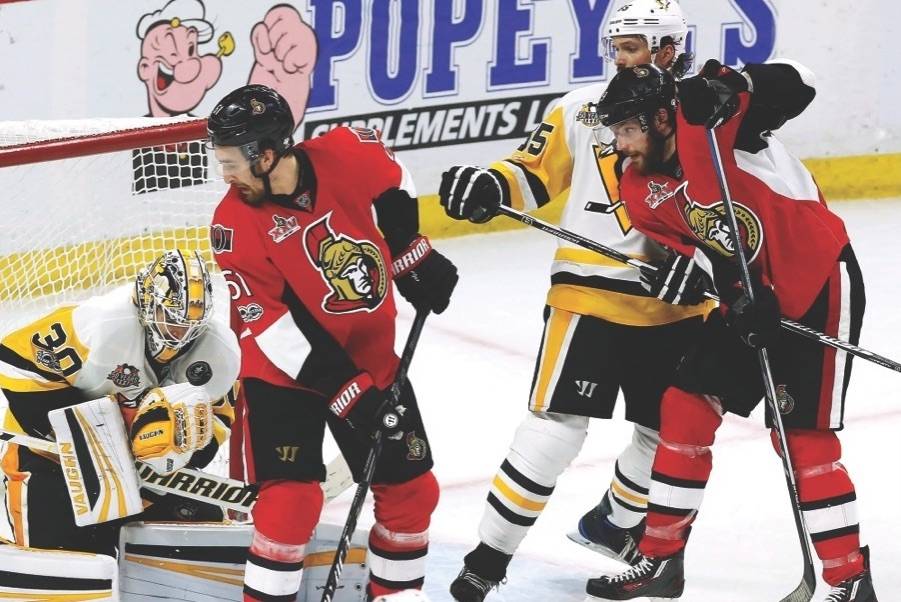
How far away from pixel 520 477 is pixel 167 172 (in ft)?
3.52

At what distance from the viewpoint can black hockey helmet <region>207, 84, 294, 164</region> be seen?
2.77 m

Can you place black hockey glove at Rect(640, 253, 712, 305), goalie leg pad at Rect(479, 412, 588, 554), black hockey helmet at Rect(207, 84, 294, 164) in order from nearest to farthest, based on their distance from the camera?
1. black hockey helmet at Rect(207, 84, 294, 164)
2. black hockey glove at Rect(640, 253, 712, 305)
3. goalie leg pad at Rect(479, 412, 588, 554)

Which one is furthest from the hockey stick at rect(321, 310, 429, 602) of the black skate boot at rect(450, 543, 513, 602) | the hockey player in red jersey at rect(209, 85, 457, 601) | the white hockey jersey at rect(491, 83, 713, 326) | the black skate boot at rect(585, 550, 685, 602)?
the black skate boot at rect(585, 550, 685, 602)

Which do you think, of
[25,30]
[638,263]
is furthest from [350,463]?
[25,30]

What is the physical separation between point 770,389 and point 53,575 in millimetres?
1274

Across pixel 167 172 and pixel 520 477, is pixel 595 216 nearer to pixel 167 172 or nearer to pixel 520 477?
pixel 520 477

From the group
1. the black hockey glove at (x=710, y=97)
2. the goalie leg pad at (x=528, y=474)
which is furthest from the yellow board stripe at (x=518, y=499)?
the black hockey glove at (x=710, y=97)

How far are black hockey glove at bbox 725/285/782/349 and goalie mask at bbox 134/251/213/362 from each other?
916 mm

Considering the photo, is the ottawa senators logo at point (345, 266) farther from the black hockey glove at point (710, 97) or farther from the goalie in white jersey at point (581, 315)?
the black hockey glove at point (710, 97)

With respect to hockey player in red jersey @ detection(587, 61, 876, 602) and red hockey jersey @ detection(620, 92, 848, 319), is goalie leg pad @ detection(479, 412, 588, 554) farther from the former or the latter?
red hockey jersey @ detection(620, 92, 848, 319)

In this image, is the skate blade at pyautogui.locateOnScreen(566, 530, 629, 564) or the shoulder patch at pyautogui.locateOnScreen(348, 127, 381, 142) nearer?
the shoulder patch at pyautogui.locateOnScreen(348, 127, 381, 142)

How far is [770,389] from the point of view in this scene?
2.97 metres

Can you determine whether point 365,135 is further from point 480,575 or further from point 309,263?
point 480,575

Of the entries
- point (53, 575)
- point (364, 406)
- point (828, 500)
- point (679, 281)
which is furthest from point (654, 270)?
point (53, 575)
